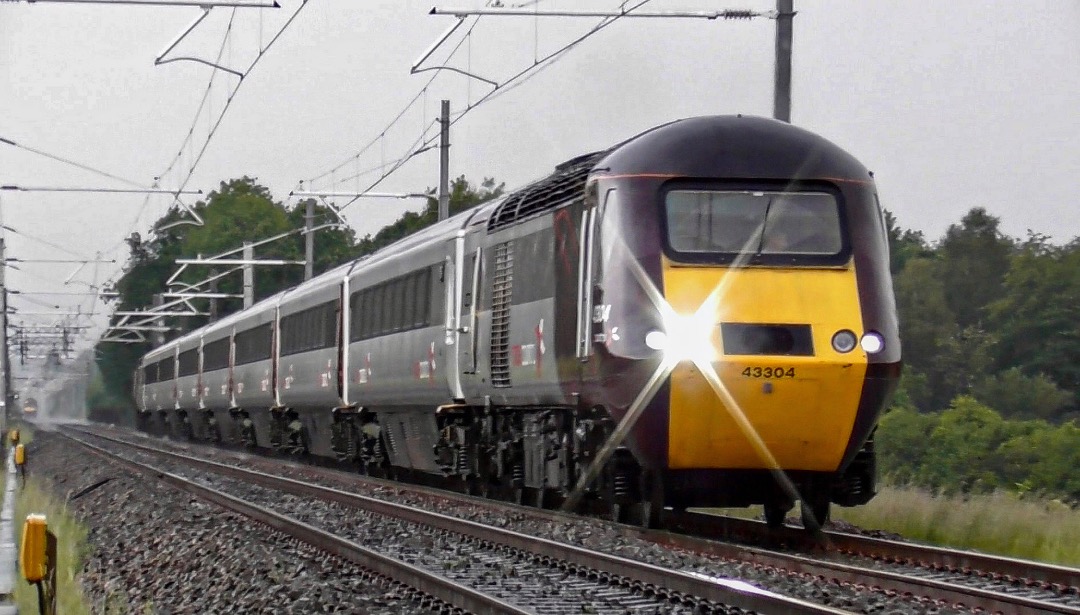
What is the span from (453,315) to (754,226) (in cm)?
719

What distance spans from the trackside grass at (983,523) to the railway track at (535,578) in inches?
145

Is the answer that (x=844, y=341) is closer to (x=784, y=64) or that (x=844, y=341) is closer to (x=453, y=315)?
(x=784, y=64)

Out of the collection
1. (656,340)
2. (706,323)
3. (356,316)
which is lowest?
(656,340)

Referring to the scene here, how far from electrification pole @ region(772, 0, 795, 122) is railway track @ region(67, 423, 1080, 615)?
562 centimetres

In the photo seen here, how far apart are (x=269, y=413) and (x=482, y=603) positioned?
90.7ft

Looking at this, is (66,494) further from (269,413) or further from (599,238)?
(599,238)

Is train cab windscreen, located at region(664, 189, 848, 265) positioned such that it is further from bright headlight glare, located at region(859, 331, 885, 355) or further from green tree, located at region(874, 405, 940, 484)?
green tree, located at region(874, 405, 940, 484)

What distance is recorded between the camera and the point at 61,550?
623 inches

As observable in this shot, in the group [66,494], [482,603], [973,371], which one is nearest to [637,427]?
[482,603]

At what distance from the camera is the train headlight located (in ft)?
41.8

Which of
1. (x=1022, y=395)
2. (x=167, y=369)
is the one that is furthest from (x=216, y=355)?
(x=1022, y=395)

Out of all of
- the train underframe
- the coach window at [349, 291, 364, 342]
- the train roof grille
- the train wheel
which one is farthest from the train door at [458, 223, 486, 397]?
the coach window at [349, 291, 364, 342]

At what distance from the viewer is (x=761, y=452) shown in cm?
1300

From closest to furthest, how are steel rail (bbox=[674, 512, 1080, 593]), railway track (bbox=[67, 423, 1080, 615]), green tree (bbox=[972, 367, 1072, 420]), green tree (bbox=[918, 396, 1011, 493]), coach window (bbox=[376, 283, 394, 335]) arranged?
railway track (bbox=[67, 423, 1080, 615])
steel rail (bbox=[674, 512, 1080, 593])
coach window (bbox=[376, 283, 394, 335])
green tree (bbox=[918, 396, 1011, 493])
green tree (bbox=[972, 367, 1072, 420])
